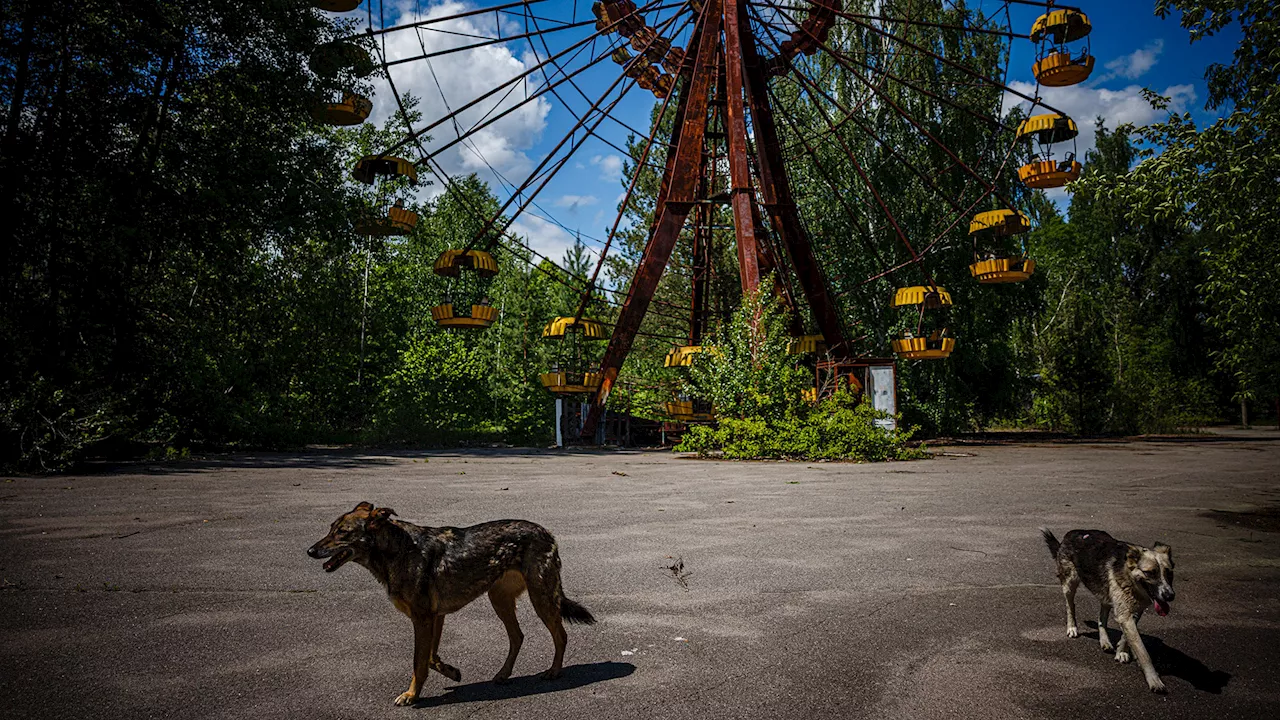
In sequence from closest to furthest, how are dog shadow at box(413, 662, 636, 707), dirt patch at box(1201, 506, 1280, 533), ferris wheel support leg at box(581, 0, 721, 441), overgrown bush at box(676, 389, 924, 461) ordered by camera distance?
dog shadow at box(413, 662, 636, 707), dirt patch at box(1201, 506, 1280, 533), overgrown bush at box(676, 389, 924, 461), ferris wheel support leg at box(581, 0, 721, 441)

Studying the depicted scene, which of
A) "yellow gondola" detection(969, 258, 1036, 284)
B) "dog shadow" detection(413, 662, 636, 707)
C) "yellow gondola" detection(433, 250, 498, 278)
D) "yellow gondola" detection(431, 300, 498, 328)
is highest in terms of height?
"yellow gondola" detection(433, 250, 498, 278)

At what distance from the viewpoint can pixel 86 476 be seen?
44.6 ft

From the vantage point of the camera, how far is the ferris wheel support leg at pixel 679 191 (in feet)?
74.2

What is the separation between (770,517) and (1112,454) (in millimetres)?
14995

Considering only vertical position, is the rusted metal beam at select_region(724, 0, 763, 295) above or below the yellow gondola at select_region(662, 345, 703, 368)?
above

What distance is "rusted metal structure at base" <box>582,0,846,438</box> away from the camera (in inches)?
868

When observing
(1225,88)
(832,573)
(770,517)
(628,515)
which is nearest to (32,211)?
(628,515)

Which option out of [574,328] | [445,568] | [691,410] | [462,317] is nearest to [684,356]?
[691,410]

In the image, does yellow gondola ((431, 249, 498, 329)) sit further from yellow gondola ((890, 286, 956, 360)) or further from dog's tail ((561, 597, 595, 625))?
dog's tail ((561, 597, 595, 625))

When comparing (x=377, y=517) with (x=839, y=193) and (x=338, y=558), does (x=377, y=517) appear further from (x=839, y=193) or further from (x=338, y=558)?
(x=839, y=193)

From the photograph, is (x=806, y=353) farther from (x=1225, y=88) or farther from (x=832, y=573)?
(x=832, y=573)

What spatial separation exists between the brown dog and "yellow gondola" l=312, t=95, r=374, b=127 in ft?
61.4

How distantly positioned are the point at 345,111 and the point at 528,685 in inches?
765

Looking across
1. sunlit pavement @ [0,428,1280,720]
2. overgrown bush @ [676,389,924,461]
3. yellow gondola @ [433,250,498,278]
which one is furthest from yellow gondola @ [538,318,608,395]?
sunlit pavement @ [0,428,1280,720]
